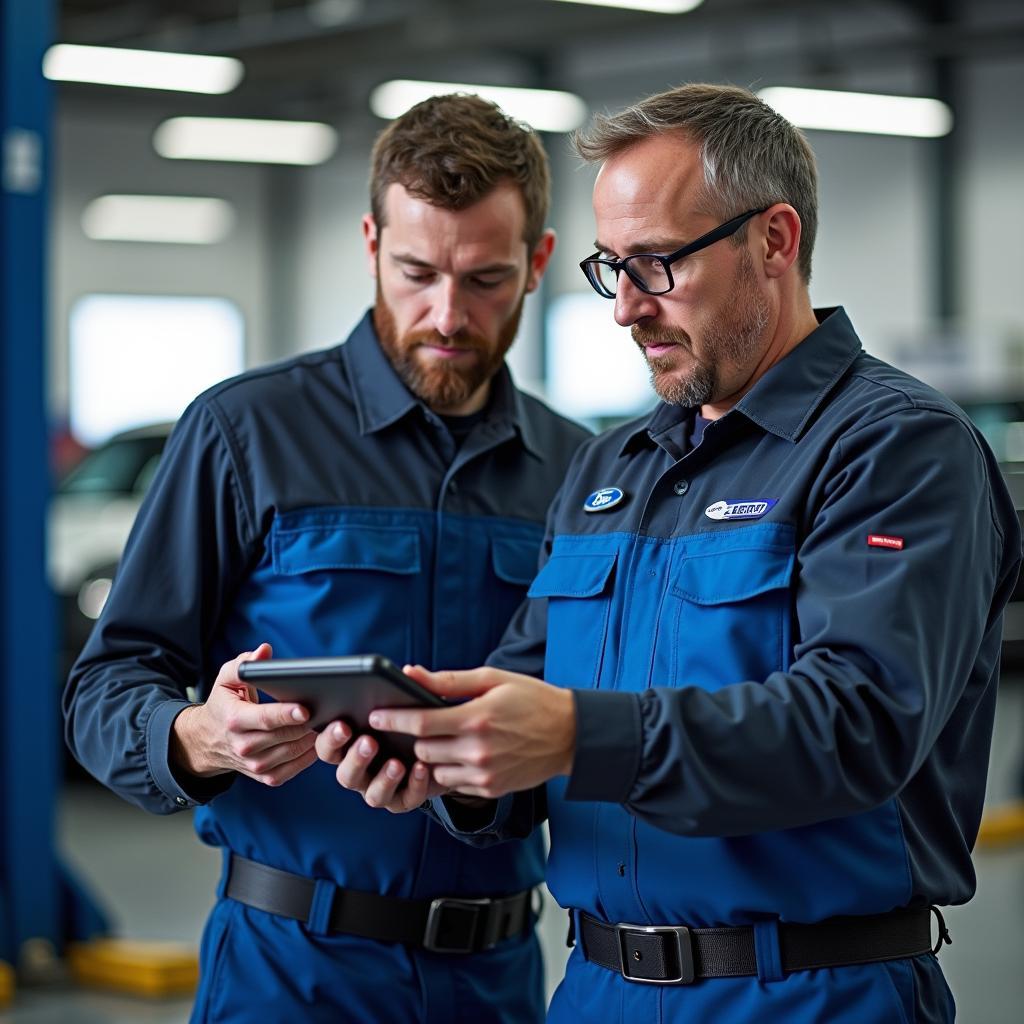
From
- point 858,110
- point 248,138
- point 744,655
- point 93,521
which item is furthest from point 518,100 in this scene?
point 744,655

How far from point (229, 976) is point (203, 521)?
63 centimetres

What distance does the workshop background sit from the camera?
4.45 m

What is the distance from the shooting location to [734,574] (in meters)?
1.74

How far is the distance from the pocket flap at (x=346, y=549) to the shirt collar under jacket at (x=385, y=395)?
17 centimetres

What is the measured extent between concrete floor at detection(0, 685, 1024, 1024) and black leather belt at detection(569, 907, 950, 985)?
→ 8.94ft

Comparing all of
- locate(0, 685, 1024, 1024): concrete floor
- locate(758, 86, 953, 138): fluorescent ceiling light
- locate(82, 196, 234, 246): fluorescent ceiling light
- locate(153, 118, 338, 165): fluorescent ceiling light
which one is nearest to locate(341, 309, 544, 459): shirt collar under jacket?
locate(0, 685, 1024, 1024): concrete floor

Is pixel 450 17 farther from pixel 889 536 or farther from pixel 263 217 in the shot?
pixel 889 536

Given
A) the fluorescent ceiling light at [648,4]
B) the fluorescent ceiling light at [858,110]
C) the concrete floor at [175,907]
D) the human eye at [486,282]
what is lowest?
the concrete floor at [175,907]

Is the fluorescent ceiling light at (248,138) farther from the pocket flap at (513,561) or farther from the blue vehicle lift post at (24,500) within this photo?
the pocket flap at (513,561)

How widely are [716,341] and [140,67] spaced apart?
854 cm

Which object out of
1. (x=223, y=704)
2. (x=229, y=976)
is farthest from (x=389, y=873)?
(x=223, y=704)

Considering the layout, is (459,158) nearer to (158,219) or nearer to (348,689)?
(348,689)

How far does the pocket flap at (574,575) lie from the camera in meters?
1.91

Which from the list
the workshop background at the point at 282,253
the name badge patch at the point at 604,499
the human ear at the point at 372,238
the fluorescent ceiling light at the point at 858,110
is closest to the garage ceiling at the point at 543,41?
the workshop background at the point at 282,253
